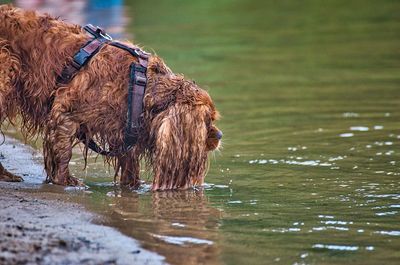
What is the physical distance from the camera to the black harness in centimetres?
834

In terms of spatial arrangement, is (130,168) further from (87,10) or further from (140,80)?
(87,10)

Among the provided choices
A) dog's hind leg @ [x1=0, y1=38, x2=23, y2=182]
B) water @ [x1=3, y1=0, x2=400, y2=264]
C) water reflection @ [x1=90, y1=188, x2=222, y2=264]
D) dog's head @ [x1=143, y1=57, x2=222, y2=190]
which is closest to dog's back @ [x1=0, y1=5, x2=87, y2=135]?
dog's hind leg @ [x1=0, y1=38, x2=23, y2=182]

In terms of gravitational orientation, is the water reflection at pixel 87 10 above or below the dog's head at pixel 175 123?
above


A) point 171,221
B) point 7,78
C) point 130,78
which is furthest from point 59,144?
point 171,221

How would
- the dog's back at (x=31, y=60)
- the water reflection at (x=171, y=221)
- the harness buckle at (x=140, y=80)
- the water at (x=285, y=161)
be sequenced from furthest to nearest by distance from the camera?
1. the dog's back at (x=31, y=60)
2. the harness buckle at (x=140, y=80)
3. the water at (x=285, y=161)
4. the water reflection at (x=171, y=221)

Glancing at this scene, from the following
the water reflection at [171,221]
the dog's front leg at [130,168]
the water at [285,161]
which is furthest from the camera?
the dog's front leg at [130,168]

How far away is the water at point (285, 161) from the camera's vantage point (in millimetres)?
7086

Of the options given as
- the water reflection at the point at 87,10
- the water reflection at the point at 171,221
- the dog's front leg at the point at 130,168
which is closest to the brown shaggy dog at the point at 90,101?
the dog's front leg at the point at 130,168

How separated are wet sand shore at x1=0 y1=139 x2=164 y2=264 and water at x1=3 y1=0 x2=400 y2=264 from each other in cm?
20

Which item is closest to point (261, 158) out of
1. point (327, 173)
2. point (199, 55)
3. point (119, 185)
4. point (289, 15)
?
point (327, 173)

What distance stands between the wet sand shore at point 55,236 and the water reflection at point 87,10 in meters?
16.1

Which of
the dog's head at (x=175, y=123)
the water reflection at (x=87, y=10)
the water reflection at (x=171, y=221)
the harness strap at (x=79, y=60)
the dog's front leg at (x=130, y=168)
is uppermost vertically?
the water reflection at (x=87, y=10)

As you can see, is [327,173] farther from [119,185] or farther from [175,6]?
[175,6]

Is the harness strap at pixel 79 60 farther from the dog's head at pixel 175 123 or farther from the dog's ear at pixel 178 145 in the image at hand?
the dog's ear at pixel 178 145
